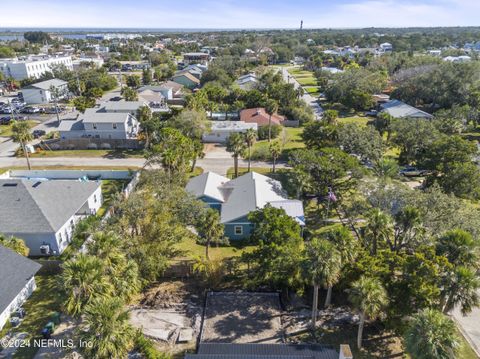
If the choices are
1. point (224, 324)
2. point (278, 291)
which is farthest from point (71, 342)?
point (278, 291)

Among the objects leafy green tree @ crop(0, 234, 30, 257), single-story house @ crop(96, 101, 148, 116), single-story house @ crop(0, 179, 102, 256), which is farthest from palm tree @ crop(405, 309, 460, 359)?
single-story house @ crop(96, 101, 148, 116)

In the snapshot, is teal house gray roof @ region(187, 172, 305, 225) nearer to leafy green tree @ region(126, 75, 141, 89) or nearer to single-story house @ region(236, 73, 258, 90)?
single-story house @ region(236, 73, 258, 90)

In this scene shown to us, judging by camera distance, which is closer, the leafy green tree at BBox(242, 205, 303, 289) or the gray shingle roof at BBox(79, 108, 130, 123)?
the leafy green tree at BBox(242, 205, 303, 289)

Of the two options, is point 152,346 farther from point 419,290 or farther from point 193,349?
point 419,290

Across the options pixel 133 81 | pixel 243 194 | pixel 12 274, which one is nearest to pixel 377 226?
pixel 243 194

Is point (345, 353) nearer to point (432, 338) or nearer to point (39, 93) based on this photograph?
point (432, 338)

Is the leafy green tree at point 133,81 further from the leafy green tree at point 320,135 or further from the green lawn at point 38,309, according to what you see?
the green lawn at point 38,309

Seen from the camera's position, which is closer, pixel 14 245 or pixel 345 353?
pixel 345 353
